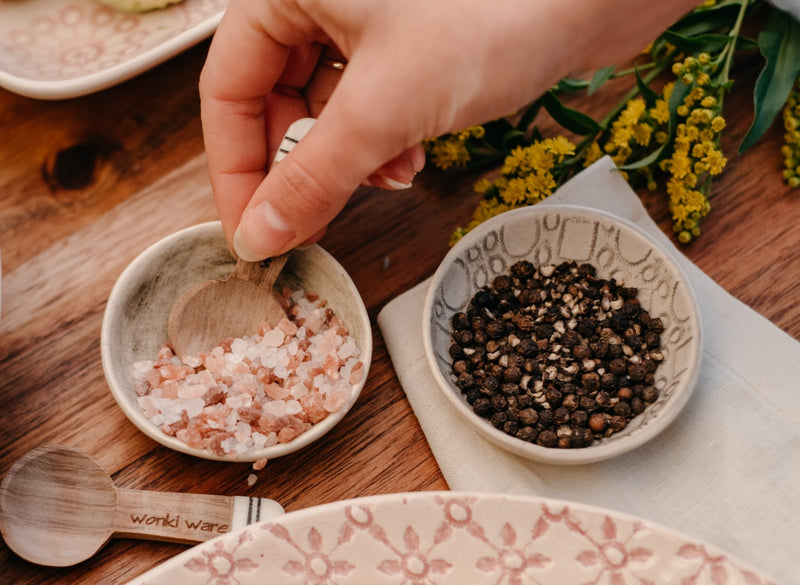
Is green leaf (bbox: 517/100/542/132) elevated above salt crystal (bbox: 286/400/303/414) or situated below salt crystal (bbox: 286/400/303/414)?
above

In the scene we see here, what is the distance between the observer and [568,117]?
107cm

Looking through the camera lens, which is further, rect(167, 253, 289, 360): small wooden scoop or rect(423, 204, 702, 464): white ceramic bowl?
rect(167, 253, 289, 360): small wooden scoop

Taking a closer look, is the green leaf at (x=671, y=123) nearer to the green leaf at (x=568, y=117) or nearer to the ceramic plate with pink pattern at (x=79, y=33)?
the green leaf at (x=568, y=117)

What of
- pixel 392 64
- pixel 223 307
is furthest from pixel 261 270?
pixel 392 64

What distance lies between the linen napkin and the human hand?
11.8 inches

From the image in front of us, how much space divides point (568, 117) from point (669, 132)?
145 mm

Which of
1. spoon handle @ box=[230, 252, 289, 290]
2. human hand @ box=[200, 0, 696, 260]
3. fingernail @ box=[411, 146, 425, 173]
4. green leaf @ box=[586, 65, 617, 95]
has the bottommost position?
spoon handle @ box=[230, 252, 289, 290]

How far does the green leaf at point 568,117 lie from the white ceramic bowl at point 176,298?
1.28 feet

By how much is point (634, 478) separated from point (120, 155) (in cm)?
92

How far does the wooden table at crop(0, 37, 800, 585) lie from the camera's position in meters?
0.98

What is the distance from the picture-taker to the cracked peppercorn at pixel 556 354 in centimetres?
93

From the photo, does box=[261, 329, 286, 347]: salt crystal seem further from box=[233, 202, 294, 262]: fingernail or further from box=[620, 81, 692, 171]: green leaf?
box=[620, 81, 692, 171]: green leaf

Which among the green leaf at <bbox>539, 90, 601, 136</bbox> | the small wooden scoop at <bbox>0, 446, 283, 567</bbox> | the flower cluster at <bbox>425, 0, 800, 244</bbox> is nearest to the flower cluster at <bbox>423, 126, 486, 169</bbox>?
the flower cluster at <bbox>425, 0, 800, 244</bbox>

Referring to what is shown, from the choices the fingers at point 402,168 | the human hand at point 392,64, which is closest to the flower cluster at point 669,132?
the fingers at point 402,168
